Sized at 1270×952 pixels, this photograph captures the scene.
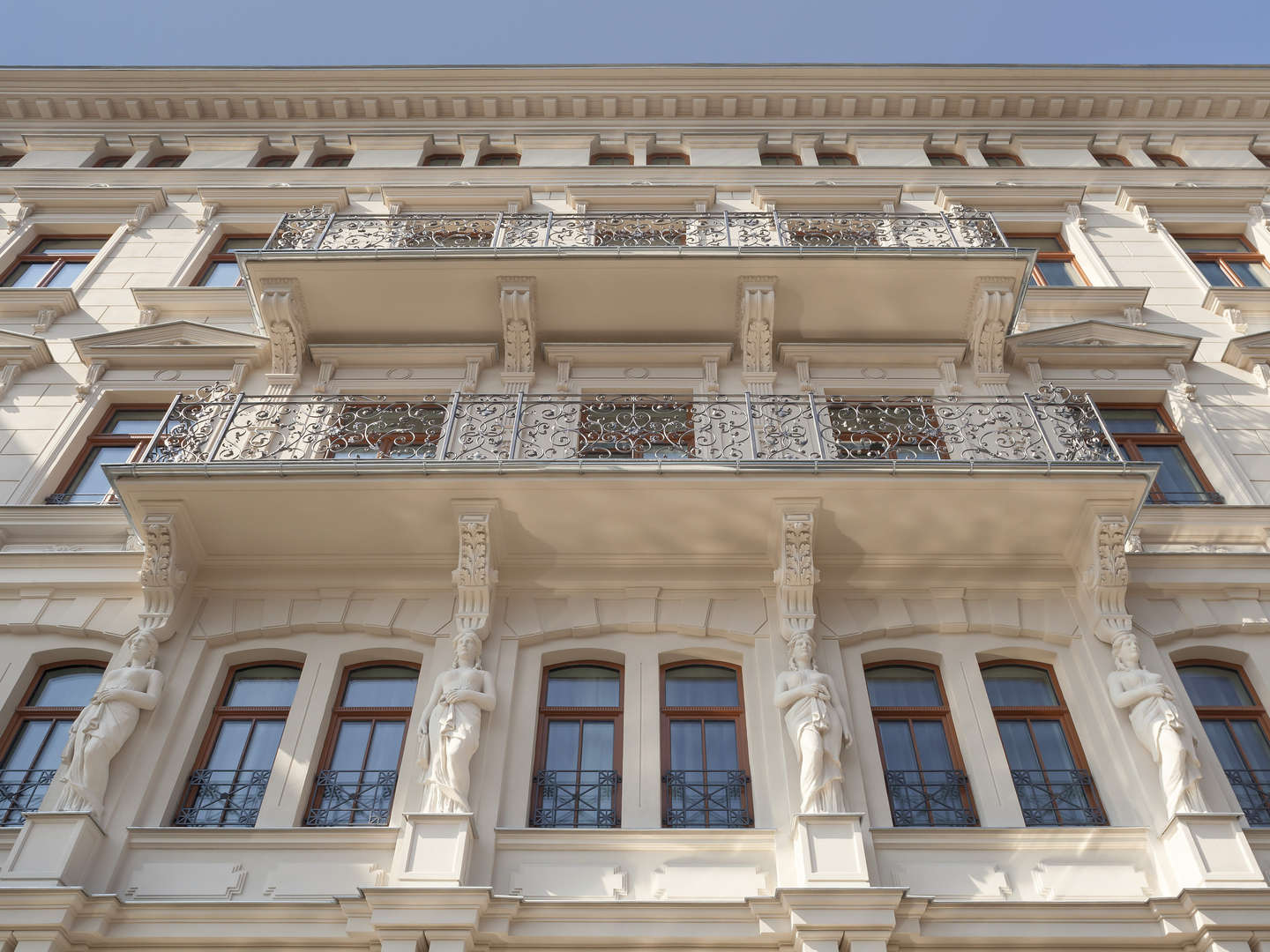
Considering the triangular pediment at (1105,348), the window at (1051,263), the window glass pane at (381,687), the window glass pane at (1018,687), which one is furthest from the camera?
the window at (1051,263)

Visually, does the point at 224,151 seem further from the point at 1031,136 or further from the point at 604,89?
the point at 1031,136

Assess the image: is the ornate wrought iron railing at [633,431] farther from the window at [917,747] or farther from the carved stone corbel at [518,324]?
the window at [917,747]

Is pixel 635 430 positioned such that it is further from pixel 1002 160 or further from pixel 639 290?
pixel 1002 160

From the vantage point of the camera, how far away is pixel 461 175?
1822 centimetres

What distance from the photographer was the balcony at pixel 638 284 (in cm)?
1390

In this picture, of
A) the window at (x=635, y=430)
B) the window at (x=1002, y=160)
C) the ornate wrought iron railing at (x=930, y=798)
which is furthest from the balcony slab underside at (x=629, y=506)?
the window at (x=1002, y=160)

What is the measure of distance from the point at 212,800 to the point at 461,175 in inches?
458

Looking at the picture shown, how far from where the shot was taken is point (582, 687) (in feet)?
34.5

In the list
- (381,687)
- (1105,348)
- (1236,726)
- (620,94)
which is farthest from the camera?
(620,94)

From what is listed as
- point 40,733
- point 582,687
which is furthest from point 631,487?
point 40,733

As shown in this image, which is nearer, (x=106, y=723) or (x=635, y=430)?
(x=106, y=723)

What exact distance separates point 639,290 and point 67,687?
787cm

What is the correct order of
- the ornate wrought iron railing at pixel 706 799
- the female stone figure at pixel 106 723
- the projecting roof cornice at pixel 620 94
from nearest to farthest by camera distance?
the female stone figure at pixel 106 723 → the ornate wrought iron railing at pixel 706 799 → the projecting roof cornice at pixel 620 94

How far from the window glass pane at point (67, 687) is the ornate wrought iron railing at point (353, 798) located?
2.65 metres
